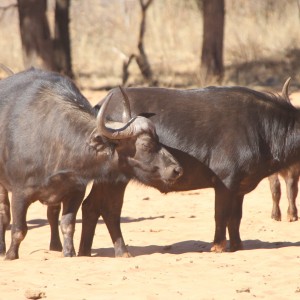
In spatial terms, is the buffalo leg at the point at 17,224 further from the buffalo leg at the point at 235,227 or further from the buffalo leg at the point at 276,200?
the buffalo leg at the point at 276,200

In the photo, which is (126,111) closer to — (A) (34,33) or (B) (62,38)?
(A) (34,33)

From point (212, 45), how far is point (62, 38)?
4822 millimetres

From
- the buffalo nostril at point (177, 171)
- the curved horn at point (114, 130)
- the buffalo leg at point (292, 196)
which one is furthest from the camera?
the buffalo leg at point (292, 196)

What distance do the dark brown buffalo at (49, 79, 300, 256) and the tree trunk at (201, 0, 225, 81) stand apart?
13.4 meters

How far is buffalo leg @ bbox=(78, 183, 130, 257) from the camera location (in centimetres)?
1055

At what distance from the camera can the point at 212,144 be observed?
10523 mm

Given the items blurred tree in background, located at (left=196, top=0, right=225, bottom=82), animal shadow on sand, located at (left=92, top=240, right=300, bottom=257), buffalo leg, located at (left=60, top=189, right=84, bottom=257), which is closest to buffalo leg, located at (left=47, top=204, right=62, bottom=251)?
animal shadow on sand, located at (left=92, top=240, right=300, bottom=257)

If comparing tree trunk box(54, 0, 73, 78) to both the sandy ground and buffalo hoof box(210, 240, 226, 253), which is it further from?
buffalo hoof box(210, 240, 226, 253)

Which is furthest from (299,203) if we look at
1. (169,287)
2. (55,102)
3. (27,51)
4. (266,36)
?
(266,36)

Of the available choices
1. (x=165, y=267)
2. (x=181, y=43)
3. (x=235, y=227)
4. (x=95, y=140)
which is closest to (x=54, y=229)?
(x=95, y=140)

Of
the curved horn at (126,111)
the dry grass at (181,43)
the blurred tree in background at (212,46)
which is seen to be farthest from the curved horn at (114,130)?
the dry grass at (181,43)

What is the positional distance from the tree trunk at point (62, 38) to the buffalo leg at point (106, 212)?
15834 millimetres

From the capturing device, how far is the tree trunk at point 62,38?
87.4ft

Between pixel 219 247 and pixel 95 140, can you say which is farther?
pixel 219 247
